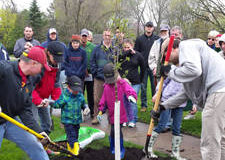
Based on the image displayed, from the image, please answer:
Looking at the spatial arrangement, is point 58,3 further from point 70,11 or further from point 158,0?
point 158,0

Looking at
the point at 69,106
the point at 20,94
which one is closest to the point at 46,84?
the point at 69,106

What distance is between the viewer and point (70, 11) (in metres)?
21.1

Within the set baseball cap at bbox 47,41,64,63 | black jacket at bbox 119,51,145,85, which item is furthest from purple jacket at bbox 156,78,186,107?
baseball cap at bbox 47,41,64,63

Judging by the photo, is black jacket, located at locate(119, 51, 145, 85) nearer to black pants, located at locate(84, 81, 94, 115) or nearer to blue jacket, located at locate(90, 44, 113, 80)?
blue jacket, located at locate(90, 44, 113, 80)

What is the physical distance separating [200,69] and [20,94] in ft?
6.86

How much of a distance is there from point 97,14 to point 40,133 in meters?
21.6

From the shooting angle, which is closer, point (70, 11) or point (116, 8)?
point (116, 8)

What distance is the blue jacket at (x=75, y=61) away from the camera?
20.1 feet

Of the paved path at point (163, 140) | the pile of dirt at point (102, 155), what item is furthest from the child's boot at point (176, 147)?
the paved path at point (163, 140)

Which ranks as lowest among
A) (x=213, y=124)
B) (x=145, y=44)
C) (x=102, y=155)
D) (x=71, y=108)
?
(x=102, y=155)

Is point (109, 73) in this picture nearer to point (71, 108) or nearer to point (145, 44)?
point (71, 108)

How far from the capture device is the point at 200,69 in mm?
2717

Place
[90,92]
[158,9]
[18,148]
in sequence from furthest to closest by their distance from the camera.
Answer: [158,9]
[90,92]
[18,148]

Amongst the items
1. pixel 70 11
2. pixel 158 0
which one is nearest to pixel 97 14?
pixel 70 11
